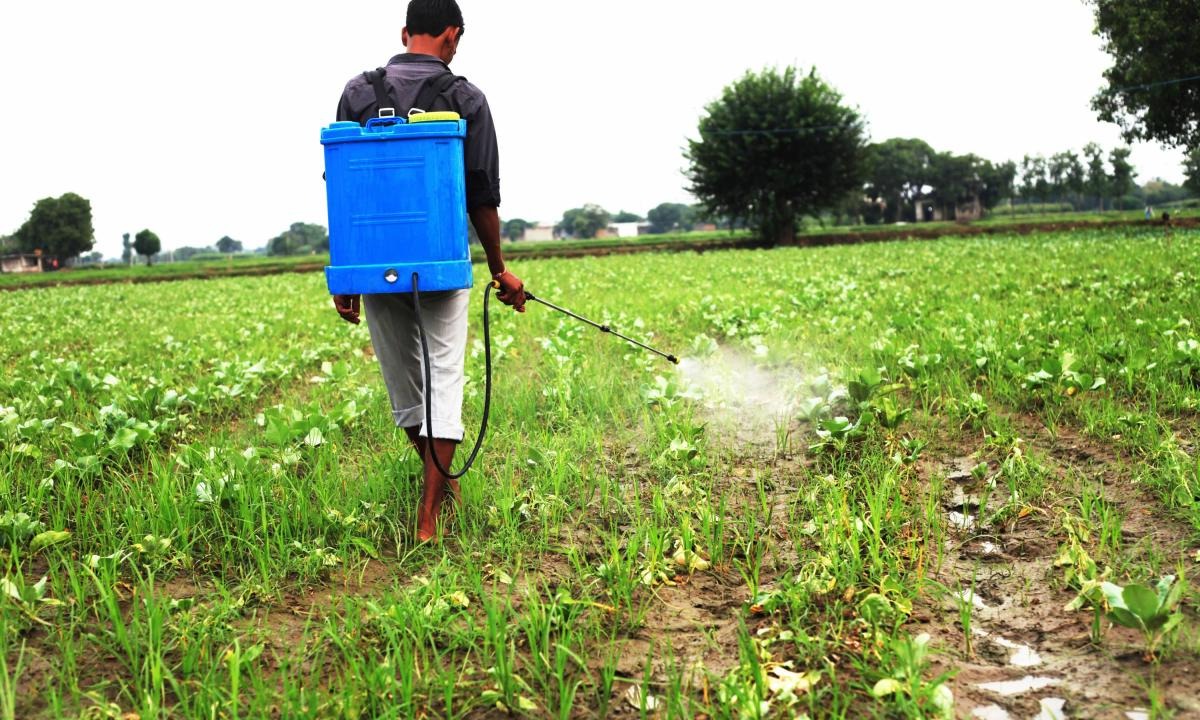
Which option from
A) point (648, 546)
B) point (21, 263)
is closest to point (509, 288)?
point (648, 546)

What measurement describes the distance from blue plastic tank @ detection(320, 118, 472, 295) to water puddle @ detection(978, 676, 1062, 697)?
6.89 ft

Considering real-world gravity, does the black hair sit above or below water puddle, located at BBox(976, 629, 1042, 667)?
above

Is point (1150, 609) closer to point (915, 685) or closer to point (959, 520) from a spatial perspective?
point (915, 685)

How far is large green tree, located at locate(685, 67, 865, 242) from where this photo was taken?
43.2 metres

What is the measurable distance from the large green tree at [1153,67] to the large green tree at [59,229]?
4198 inches

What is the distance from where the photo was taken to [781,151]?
143 feet

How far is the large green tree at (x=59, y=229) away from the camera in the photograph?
313 feet

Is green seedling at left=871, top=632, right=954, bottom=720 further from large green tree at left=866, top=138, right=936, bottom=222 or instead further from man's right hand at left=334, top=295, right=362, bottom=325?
large green tree at left=866, top=138, right=936, bottom=222

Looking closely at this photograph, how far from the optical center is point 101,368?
7375 mm

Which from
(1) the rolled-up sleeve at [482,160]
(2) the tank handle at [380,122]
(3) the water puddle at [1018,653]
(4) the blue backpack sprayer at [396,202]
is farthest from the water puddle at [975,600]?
(2) the tank handle at [380,122]

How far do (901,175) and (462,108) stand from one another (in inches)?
4681

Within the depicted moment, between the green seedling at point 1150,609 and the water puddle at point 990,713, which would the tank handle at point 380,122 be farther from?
the green seedling at point 1150,609

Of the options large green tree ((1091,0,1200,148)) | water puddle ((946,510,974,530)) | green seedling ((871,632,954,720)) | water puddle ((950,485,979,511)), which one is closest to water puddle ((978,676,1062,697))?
green seedling ((871,632,954,720))

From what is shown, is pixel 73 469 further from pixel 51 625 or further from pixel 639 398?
pixel 639 398
